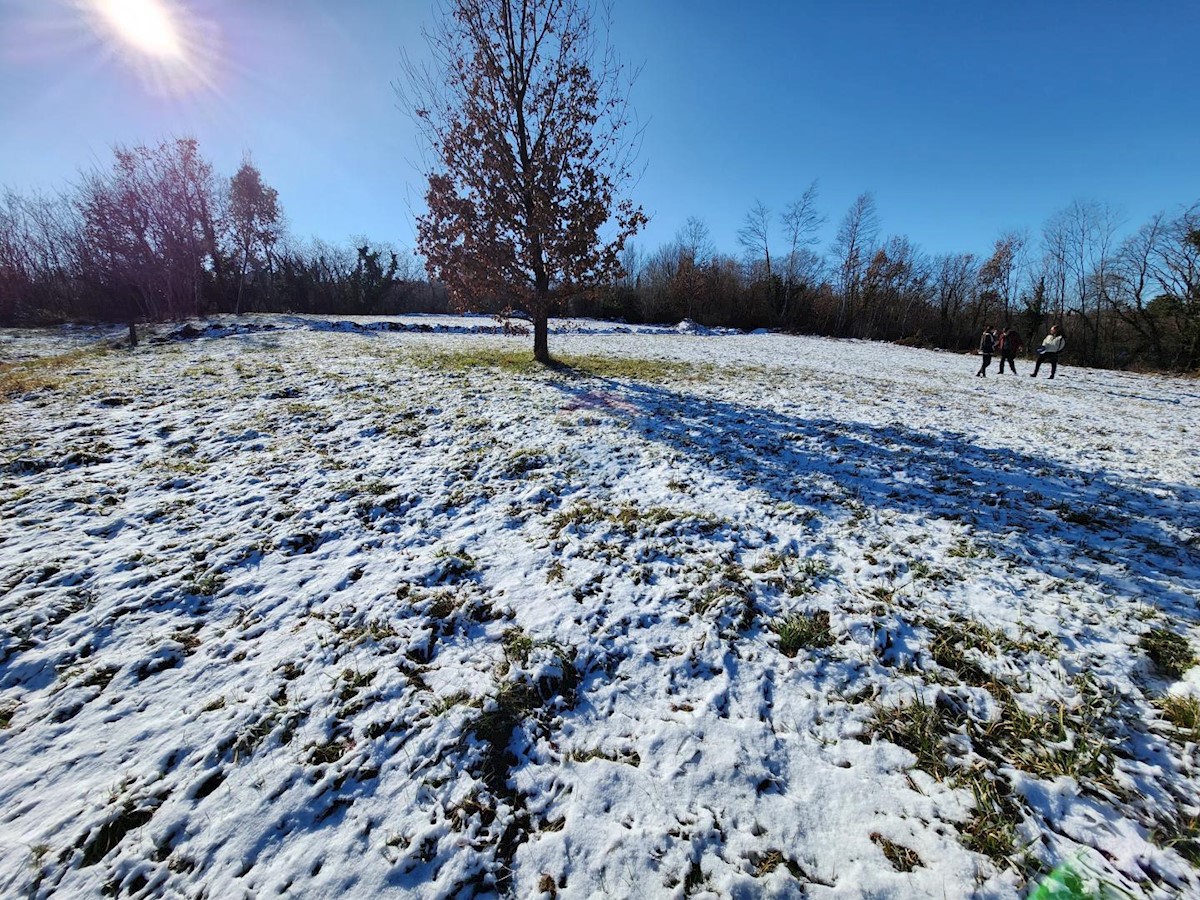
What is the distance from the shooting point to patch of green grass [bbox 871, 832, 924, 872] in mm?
2156

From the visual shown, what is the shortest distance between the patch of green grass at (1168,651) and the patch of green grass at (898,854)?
261 cm

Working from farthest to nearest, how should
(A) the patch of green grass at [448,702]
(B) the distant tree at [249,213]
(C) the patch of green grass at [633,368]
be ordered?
(B) the distant tree at [249,213]
(C) the patch of green grass at [633,368]
(A) the patch of green grass at [448,702]

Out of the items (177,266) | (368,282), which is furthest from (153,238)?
(368,282)

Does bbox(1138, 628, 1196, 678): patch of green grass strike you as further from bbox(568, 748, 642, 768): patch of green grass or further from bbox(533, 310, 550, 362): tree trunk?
bbox(533, 310, 550, 362): tree trunk

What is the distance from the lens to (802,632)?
3.56m

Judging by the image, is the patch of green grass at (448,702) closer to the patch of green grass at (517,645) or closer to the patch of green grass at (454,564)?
the patch of green grass at (517,645)

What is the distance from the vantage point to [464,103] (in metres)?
11.7

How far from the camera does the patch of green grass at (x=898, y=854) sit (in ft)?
7.07

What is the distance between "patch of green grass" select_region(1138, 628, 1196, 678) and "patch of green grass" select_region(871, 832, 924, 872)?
8.58ft

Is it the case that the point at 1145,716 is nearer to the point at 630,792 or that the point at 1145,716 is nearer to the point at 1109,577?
the point at 1109,577

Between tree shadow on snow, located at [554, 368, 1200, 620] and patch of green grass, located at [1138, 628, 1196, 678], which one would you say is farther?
tree shadow on snow, located at [554, 368, 1200, 620]

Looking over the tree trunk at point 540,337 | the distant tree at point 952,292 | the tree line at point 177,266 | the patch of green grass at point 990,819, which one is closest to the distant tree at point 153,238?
the tree line at point 177,266

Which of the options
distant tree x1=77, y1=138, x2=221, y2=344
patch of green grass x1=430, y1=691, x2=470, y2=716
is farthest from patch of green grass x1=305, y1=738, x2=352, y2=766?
distant tree x1=77, y1=138, x2=221, y2=344

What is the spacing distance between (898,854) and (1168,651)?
115 inches
